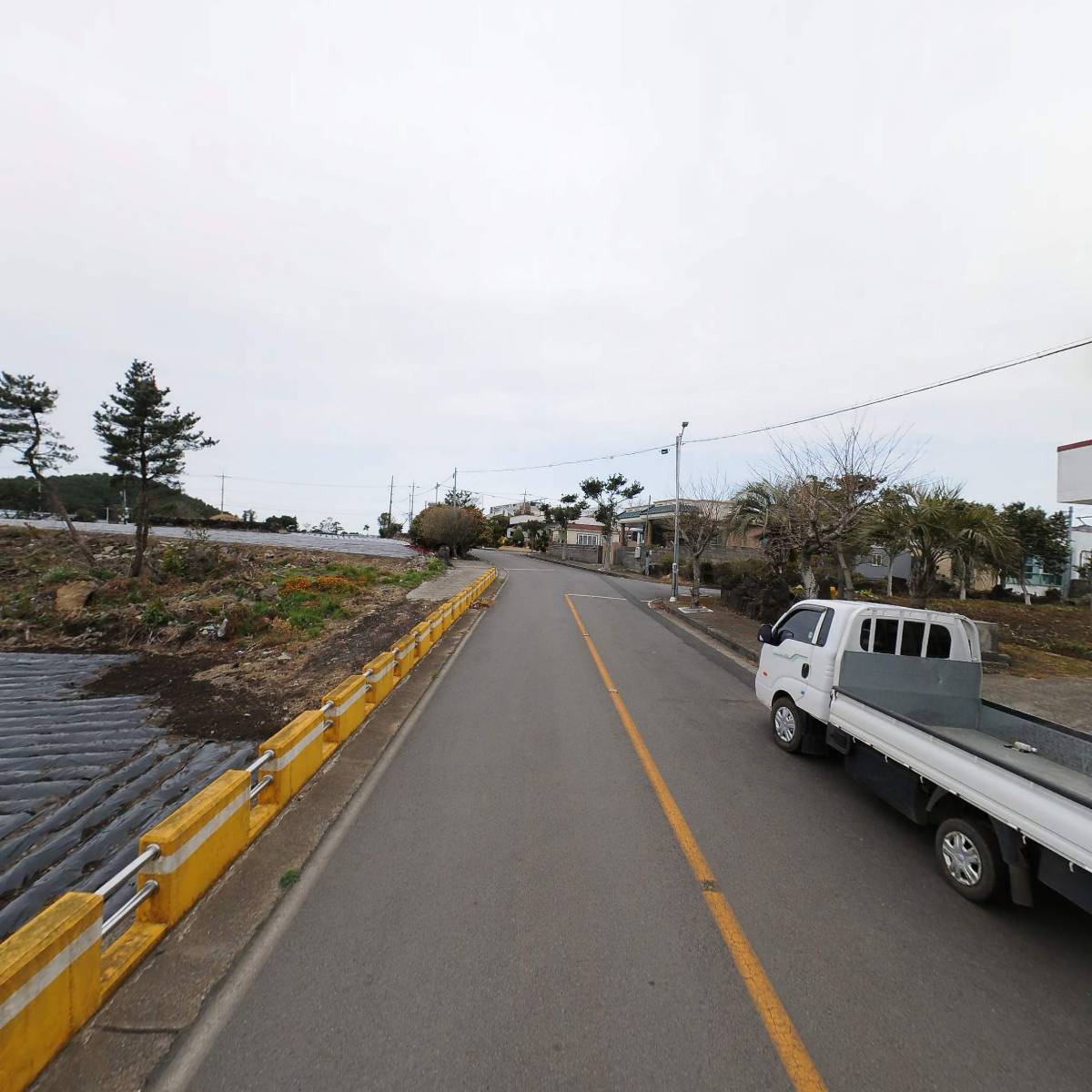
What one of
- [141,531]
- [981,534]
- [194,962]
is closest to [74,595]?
[141,531]

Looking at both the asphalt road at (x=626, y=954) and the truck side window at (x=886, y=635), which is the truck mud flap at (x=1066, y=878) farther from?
the truck side window at (x=886, y=635)

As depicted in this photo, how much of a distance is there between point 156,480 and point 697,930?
32.2m

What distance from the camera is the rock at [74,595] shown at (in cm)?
1927

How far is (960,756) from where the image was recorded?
3896 mm

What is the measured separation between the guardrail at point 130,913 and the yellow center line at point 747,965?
3.08 m

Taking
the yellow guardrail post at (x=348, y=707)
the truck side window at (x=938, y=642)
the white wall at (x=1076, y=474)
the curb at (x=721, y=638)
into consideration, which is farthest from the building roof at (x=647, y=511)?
the yellow guardrail post at (x=348, y=707)

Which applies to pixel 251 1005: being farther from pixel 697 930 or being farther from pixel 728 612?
pixel 728 612

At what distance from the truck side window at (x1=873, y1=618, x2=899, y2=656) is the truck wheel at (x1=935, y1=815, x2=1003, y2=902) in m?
2.15

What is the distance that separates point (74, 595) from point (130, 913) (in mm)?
21647

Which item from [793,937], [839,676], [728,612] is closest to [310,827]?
[793,937]

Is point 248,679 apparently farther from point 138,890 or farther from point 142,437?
point 142,437

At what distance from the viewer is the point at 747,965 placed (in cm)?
314

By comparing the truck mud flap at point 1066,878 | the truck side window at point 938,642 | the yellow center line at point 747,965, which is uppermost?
the truck side window at point 938,642

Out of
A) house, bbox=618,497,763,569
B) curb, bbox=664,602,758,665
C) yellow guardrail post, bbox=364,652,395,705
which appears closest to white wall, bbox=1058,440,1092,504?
curb, bbox=664,602,758,665
